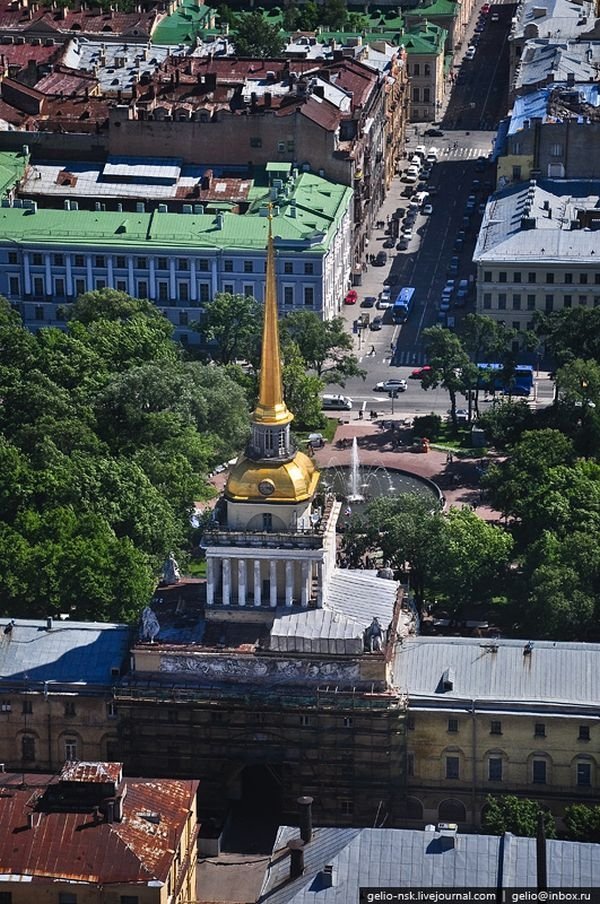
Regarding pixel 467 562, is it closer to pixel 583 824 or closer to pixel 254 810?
pixel 254 810

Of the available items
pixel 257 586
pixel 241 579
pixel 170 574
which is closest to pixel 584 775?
pixel 257 586

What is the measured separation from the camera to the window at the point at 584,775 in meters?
152

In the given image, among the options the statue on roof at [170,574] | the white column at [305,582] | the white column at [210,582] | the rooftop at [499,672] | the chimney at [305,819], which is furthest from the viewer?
the statue on roof at [170,574]

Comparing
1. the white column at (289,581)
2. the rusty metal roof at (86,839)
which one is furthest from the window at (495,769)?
the rusty metal roof at (86,839)

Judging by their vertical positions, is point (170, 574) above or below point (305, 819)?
above

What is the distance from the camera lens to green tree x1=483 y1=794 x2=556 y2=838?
475 feet

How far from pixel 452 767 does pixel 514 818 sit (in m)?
8.51

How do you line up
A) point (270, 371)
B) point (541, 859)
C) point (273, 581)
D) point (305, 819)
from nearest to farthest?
point (541, 859)
point (305, 819)
point (270, 371)
point (273, 581)

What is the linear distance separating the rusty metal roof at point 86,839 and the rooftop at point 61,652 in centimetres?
1469

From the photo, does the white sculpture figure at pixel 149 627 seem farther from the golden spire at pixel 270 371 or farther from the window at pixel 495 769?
the window at pixel 495 769

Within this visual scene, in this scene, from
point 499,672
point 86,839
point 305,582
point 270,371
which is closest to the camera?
point 86,839

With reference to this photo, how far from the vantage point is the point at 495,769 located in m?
153

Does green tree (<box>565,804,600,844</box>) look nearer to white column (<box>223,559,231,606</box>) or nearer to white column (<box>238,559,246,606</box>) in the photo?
white column (<box>238,559,246,606</box>)

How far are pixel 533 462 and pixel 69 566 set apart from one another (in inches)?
1572
